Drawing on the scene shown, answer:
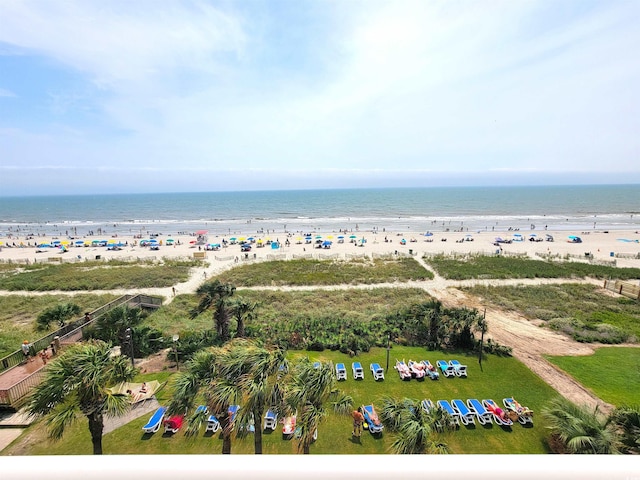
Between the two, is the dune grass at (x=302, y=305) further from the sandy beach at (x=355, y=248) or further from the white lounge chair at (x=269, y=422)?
the sandy beach at (x=355, y=248)

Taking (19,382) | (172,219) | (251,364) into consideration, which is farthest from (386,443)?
(172,219)

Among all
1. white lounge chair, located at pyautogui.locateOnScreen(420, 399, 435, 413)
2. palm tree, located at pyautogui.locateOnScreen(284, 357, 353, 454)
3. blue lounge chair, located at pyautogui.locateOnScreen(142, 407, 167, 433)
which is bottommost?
blue lounge chair, located at pyautogui.locateOnScreen(142, 407, 167, 433)

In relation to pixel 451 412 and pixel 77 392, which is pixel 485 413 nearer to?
pixel 451 412

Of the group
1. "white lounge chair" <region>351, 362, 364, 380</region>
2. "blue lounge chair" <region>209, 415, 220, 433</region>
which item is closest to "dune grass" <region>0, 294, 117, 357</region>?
"blue lounge chair" <region>209, 415, 220, 433</region>

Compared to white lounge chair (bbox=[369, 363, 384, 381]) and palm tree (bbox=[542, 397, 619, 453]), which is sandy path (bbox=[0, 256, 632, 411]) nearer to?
palm tree (bbox=[542, 397, 619, 453])

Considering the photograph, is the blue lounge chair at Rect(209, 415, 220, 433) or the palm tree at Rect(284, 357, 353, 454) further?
the blue lounge chair at Rect(209, 415, 220, 433)

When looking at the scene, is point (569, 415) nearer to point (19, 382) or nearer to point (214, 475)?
point (214, 475)

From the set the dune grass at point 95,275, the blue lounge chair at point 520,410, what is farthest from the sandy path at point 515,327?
the blue lounge chair at point 520,410
